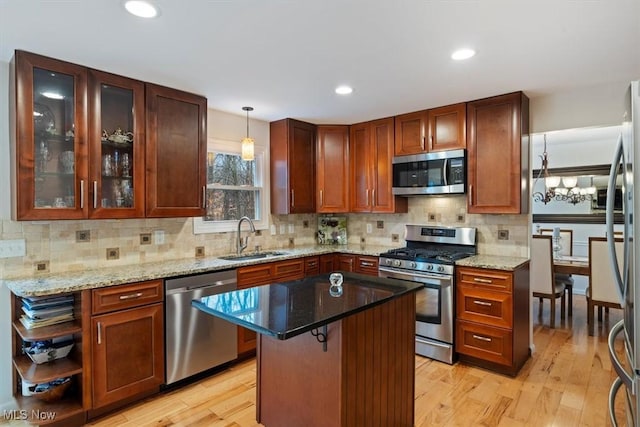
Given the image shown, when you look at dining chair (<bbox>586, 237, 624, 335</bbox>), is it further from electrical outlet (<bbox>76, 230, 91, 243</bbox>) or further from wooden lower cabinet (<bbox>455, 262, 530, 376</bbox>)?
electrical outlet (<bbox>76, 230, 91, 243</bbox>)

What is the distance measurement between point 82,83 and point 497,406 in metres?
3.65

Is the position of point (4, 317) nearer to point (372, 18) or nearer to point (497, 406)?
point (372, 18)

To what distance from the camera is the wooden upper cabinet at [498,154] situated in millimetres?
3139

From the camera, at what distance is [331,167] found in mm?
4375

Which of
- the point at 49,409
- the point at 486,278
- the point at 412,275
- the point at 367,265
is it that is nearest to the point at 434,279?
the point at 412,275

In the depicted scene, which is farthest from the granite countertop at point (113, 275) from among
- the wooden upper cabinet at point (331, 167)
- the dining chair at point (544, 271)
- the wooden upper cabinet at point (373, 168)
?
the dining chair at point (544, 271)

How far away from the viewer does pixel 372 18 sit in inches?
74.4

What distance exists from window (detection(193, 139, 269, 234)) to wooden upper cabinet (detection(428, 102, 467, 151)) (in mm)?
1868

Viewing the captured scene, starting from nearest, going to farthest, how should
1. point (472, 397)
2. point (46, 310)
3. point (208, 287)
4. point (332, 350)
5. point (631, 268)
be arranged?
1. point (631, 268)
2. point (332, 350)
3. point (46, 310)
4. point (472, 397)
5. point (208, 287)

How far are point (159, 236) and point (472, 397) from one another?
286cm

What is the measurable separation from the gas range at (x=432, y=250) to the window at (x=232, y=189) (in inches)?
60.7

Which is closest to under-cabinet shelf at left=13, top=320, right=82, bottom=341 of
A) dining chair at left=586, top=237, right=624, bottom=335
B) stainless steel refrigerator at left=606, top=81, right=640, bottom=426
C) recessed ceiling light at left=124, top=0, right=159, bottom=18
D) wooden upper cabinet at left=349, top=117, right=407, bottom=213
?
recessed ceiling light at left=124, top=0, right=159, bottom=18

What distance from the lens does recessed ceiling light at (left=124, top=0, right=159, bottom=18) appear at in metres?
1.74

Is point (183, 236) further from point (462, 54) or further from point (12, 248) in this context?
point (462, 54)
